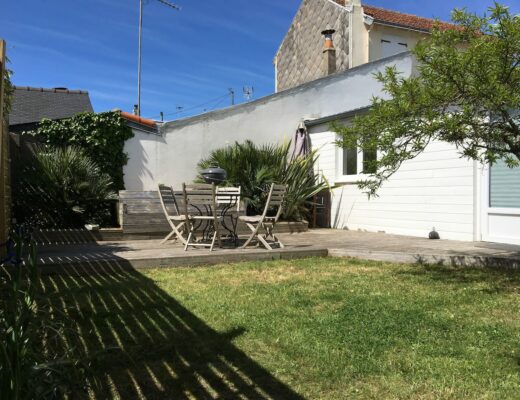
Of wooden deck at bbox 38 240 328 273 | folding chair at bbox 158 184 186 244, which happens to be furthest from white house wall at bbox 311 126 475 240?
folding chair at bbox 158 184 186 244

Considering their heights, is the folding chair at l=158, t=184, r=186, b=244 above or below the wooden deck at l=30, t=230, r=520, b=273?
above

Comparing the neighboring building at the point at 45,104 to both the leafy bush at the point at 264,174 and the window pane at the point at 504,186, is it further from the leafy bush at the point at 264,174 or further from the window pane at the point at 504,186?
the window pane at the point at 504,186

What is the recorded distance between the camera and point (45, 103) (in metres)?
15.3

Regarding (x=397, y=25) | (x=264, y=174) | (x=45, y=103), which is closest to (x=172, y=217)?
(x=264, y=174)

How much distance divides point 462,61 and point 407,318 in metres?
2.16

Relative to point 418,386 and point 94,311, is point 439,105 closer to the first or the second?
point 418,386

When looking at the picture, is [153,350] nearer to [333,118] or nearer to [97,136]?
[97,136]

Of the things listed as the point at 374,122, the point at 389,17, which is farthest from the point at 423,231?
the point at 389,17

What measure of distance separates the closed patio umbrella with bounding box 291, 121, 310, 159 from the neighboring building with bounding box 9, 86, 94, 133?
21.5ft

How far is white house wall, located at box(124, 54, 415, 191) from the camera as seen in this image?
1059 centimetres

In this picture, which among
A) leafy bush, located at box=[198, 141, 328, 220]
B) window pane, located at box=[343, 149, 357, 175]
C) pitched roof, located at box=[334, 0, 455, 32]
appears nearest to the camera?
leafy bush, located at box=[198, 141, 328, 220]

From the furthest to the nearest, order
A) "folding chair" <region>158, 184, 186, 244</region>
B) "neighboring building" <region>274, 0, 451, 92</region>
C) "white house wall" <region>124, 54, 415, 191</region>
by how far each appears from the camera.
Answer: "neighboring building" <region>274, 0, 451, 92</region> < "white house wall" <region>124, 54, 415, 191</region> < "folding chair" <region>158, 184, 186, 244</region>

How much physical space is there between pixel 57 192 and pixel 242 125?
4919 mm

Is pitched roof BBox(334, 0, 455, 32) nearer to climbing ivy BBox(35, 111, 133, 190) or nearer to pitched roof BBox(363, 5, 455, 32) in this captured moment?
pitched roof BBox(363, 5, 455, 32)
